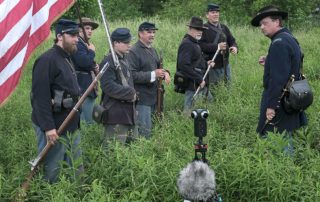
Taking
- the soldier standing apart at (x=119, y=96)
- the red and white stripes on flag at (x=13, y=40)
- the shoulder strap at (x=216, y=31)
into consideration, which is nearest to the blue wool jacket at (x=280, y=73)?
the soldier standing apart at (x=119, y=96)

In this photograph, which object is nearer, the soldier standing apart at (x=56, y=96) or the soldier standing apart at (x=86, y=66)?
the soldier standing apart at (x=56, y=96)

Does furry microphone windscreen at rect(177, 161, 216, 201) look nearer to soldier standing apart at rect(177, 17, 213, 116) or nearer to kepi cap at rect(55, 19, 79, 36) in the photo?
kepi cap at rect(55, 19, 79, 36)

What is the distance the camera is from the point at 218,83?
8.95 m

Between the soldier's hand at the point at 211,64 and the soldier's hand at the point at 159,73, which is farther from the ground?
the soldier's hand at the point at 159,73

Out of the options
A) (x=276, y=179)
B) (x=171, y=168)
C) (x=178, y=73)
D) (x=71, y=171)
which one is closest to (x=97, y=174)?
(x=71, y=171)

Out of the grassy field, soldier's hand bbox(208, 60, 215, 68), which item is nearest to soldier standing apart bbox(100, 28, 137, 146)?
the grassy field

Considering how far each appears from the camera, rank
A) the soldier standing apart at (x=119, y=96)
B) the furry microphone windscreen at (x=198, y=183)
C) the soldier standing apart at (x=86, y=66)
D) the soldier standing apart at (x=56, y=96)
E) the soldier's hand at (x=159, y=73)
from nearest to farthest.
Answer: the furry microphone windscreen at (x=198, y=183)
the soldier standing apart at (x=56, y=96)
the soldier standing apart at (x=119, y=96)
the soldier standing apart at (x=86, y=66)
the soldier's hand at (x=159, y=73)

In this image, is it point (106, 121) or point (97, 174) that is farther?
point (106, 121)

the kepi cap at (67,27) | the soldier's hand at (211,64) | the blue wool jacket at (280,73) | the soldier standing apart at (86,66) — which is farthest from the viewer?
the soldier's hand at (211,64)

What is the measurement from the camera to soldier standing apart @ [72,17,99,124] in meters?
7.04

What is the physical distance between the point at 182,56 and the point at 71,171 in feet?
11.3

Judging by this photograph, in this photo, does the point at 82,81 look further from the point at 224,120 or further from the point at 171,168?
the point at 171,168

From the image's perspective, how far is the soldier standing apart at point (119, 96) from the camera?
20.2ft

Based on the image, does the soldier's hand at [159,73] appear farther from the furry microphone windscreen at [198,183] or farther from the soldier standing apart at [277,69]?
the furry microphone windscreen at [198,183]
